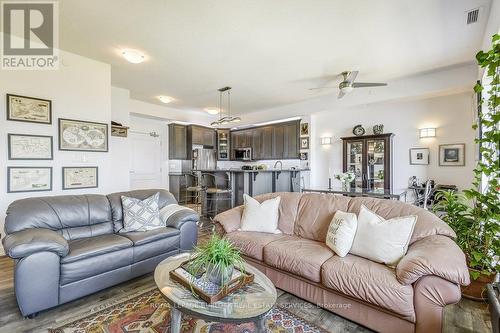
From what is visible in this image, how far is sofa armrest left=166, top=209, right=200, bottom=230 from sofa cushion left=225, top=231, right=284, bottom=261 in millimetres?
552

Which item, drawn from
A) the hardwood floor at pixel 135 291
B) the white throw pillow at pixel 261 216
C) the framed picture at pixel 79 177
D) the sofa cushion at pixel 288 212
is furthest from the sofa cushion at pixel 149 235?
the framed picture at pixel 79 177

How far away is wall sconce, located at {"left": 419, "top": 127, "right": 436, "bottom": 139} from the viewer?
484cm

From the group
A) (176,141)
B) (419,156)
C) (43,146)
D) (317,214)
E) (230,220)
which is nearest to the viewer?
(317,214)

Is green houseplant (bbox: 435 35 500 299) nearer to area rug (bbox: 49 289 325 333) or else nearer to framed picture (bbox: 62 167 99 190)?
area rug (bbox: 49 289 325 333)

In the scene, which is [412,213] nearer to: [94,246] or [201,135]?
[94,246]

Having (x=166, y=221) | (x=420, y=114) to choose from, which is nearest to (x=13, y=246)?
(x=166, y=221)

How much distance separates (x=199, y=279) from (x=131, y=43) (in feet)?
10.9

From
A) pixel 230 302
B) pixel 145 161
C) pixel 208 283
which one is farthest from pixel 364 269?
pixel 145 161

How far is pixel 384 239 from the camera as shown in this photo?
6.50 feet

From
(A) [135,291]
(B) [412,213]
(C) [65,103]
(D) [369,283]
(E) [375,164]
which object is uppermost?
(C) [65,103]

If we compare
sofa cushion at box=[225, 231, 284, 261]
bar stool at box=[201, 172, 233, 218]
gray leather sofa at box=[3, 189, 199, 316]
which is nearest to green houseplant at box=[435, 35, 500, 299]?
sofa cushion at box=[225, 231, 284, 261]

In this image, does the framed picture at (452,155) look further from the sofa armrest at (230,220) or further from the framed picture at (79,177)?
the framed picture at (79,177)

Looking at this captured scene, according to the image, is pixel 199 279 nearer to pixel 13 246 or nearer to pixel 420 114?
pixel 13 246

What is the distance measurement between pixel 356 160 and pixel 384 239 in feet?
13.5
